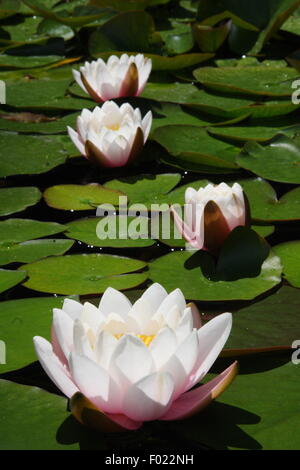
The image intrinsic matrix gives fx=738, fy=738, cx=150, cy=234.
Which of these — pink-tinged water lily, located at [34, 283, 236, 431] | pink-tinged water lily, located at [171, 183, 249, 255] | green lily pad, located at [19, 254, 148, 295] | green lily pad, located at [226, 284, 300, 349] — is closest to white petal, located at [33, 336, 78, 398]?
pink-tinged water lily, located at [34, 283, 236, 431]

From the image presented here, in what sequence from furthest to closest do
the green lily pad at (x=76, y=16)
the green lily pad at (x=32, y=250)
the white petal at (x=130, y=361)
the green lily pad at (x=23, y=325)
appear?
the green lily pad at (x=76, y=16) < the green lily pad at (x=32, y=250) < the green lily pad at (x=23, y=325) < the white petal at (x=130, y=361)

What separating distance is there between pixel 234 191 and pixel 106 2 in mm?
2607

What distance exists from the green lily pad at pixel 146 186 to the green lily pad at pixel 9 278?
594mm

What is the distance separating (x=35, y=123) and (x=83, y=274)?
126 cm

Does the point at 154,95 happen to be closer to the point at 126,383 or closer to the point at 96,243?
the point at 96,243

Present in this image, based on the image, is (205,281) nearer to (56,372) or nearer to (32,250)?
(32,250)

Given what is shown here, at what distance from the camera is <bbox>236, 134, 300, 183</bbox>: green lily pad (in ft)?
8.23

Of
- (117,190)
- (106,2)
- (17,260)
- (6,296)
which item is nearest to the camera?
(6,296)

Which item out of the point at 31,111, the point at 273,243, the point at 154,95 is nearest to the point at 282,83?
the point at 154,95

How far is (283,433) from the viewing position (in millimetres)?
1320

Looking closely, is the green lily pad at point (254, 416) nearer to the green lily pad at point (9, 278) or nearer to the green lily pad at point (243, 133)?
the green lily pad at point (9, 278)

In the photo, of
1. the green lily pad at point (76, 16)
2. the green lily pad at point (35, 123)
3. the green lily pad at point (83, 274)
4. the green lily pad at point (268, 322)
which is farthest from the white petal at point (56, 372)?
the green lily pad at point (76, 16)

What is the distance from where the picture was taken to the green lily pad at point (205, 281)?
1.86m

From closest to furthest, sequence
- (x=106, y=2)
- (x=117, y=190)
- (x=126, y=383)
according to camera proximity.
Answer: (x=126, y=383) < (x=117, y=190) < (x=106, y=2)
